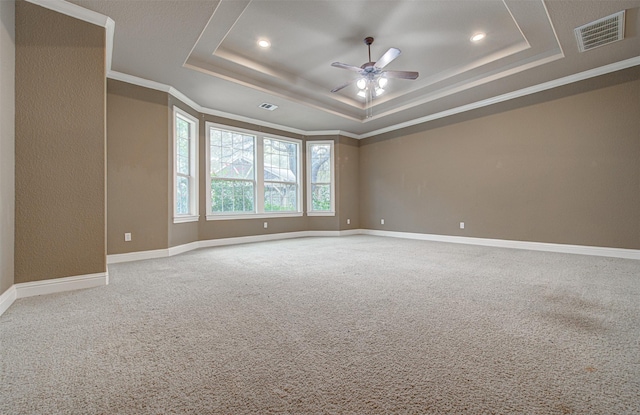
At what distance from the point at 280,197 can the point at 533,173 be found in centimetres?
499

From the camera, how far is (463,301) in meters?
2.20

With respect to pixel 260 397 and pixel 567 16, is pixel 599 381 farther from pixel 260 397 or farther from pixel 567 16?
pixel 567 16

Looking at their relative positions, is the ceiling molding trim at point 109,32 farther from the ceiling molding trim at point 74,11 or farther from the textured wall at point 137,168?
the textured wall at point 137,168

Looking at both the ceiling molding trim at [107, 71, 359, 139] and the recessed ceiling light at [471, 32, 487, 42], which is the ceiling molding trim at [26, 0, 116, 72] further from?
the recessed ceiling light at [471, 32, 487, 42]

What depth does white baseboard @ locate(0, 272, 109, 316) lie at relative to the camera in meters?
2.19

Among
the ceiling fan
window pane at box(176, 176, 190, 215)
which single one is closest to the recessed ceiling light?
the ceiling fan

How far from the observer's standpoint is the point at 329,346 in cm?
150

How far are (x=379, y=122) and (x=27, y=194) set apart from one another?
5994mm

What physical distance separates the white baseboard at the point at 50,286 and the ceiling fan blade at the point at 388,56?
3936 millimetres

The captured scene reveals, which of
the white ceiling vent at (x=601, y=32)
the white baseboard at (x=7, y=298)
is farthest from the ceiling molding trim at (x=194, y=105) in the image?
the white ceiling vent at (x=601, y=32)

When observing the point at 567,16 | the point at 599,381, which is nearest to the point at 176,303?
the point at 599,381

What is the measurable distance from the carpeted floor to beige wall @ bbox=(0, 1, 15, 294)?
404 mm

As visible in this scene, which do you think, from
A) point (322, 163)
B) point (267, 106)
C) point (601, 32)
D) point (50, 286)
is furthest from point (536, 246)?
point (50, 286)

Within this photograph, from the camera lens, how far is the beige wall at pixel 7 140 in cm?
211
